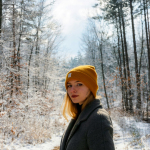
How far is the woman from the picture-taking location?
0.99 m

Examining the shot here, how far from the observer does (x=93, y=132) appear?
102cm

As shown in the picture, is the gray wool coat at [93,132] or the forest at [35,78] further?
the forest at [35,78]

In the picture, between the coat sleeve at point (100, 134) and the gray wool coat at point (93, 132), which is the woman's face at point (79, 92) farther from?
the coat sleeve at point (100, 134)

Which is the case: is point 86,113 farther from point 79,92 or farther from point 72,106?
point 72,106

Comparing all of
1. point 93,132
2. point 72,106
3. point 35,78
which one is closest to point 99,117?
point 93,132

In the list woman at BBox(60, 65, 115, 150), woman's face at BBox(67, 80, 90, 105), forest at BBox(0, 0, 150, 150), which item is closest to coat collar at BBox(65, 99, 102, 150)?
woman at BBox(60, 65, 115, 150)

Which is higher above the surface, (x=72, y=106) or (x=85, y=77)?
(x=85, y=77)

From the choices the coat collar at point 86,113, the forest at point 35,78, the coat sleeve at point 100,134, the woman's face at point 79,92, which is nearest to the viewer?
the coat sleeve at point 100,134

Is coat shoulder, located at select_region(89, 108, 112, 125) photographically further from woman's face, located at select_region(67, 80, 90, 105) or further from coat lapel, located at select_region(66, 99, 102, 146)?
woman's face, located at select_region(67, 80, 90, 105)

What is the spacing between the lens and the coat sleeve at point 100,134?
97 cm

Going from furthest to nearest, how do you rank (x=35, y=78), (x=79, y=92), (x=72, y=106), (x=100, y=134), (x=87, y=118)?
(x=35, y=78)
(x=72, y=106)
(x=79, y=92)
(x=87, y=118)
(x=100, y=134)

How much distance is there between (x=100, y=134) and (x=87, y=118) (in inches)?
7.7

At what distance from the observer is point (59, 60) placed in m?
18.2

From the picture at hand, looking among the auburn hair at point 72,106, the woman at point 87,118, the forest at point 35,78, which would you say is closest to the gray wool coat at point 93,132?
the woman at point 87,118
